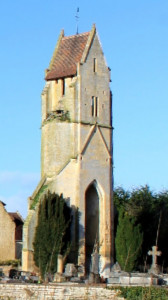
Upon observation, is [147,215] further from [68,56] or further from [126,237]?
[68,56]

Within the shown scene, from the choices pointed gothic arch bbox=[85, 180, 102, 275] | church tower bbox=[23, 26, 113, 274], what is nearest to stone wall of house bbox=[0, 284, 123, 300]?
church tower bbox=[23, 26, 113, 274]

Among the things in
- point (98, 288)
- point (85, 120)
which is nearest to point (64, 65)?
point (85, 120)

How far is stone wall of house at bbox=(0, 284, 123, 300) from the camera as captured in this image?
2642 cm

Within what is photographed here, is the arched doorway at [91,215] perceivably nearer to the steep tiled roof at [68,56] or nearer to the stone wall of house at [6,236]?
the stone wall of house at [6,236]

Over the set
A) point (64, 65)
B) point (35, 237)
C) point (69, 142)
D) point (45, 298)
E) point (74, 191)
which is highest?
point (64, 65)

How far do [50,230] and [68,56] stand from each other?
504 inches

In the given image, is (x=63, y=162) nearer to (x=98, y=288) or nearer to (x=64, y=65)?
(x=64, y=65)

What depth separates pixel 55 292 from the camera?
26.3 m

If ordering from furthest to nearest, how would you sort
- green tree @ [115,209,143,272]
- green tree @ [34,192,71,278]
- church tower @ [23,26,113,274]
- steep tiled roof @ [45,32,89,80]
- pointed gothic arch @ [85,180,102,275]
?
steep tiled roof @ [45,32,89,80] < pointed gothic arch @ [85,180,102,275] < church tower @ [23,26,113,274] < green tree @ [115,209,143,272] < green tree @ [34,192,71,278]

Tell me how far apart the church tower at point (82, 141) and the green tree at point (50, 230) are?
167cm

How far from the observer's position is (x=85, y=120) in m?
50.7

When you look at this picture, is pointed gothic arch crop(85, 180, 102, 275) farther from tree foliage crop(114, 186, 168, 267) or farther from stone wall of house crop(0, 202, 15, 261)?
stone wall of house crop(0, 202, 15, 261)

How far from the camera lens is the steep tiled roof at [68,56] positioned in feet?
170

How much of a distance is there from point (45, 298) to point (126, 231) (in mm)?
23405
